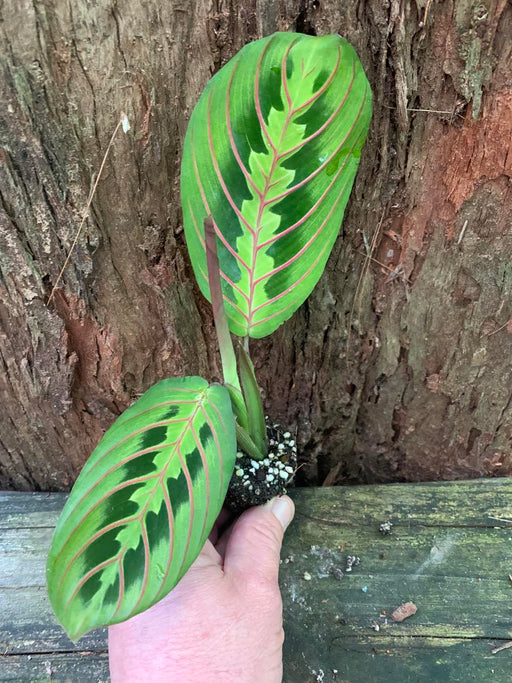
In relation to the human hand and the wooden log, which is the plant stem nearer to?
the human hand

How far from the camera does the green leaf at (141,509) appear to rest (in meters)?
0.60

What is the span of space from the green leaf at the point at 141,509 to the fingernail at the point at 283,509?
309mm

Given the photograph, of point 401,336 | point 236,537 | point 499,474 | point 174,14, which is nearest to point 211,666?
point 236,537

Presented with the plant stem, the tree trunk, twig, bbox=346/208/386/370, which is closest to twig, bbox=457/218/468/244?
the tree trunk

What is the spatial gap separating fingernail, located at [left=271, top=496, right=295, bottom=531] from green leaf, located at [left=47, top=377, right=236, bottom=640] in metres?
0.31

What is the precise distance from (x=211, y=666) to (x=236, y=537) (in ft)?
0.67

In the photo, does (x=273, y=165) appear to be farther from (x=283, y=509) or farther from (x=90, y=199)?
(x=283, y=509)

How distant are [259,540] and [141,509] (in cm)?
32

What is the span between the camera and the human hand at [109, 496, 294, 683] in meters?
0.71

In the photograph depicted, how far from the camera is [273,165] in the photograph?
68cm

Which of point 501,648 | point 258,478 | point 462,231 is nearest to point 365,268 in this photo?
point 462,231

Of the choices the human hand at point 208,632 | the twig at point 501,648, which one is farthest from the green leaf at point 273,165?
the twig at point 501,648

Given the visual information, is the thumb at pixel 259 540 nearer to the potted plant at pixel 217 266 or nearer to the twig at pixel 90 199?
the potted plant at pixel 217 266

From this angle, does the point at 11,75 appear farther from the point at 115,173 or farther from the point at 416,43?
the point at 416,43
